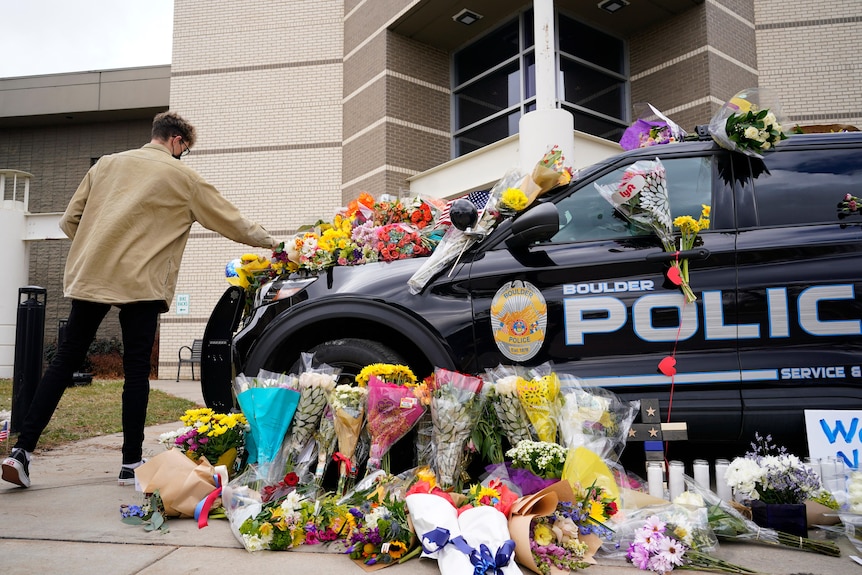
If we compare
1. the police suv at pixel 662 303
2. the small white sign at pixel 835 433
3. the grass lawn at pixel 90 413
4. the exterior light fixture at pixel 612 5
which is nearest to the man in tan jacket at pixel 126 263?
the police suv at pixel 662 303

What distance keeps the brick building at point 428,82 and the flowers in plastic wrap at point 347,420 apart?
783 centimetres

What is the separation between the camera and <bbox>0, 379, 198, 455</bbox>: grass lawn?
5.41 metres

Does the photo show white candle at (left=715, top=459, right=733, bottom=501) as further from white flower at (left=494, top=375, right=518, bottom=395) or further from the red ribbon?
the red ribbon

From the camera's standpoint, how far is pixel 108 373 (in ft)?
52.1

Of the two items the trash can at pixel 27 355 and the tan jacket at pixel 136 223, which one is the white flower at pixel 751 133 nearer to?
the tan jacket at pixel 136 223

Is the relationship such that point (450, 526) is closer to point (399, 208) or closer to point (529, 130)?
point (399, 208)

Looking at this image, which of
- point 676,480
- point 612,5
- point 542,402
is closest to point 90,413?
point 542,402

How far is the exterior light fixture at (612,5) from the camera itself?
11562 millimetres

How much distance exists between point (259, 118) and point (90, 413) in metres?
9.21

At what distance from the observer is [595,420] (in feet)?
8.87

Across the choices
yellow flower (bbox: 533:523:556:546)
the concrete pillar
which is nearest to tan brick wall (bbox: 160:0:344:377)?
the concrete pillar

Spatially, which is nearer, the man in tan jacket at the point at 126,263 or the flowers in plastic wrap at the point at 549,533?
the flowers in plastic wrap at the point at 549,533

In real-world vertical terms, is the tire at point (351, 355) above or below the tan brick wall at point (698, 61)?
below

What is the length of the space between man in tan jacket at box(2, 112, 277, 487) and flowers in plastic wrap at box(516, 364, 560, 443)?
2.02m
